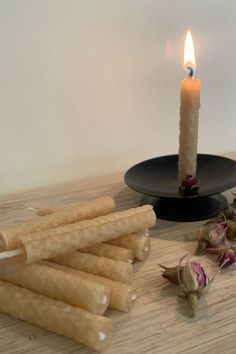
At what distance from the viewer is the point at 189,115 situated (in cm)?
74

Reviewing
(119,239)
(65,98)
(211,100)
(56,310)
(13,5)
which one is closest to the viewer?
(56,310)

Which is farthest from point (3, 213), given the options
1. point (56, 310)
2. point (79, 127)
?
point (56, 310)

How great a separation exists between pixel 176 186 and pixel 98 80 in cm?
28

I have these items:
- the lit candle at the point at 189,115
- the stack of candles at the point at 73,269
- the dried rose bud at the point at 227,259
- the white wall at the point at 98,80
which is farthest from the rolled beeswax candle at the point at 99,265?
the white wall at the point at 98,80

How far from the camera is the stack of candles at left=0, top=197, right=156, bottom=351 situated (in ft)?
1.66

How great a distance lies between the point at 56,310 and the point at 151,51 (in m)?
0.62

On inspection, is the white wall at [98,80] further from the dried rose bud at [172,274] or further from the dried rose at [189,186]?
the dried rose bud at [172,274]

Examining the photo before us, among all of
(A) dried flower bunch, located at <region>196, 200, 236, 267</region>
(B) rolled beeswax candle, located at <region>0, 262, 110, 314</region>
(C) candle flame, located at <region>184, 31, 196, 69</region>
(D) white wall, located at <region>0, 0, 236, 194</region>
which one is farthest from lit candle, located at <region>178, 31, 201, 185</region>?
(B) rolled beeswax candle, located at <region>0, 262, 110, 314</region>

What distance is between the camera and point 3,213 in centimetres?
82

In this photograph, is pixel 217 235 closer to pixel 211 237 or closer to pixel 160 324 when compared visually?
pixel 211 237

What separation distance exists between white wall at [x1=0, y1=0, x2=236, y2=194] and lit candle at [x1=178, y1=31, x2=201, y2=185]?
8.2 inches

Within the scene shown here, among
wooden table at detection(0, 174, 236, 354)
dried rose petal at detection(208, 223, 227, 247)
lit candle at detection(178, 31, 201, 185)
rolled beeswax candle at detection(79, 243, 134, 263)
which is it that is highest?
lit candle at detection(178, 31, 201, 185)

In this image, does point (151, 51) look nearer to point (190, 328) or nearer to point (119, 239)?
point (119, 239)

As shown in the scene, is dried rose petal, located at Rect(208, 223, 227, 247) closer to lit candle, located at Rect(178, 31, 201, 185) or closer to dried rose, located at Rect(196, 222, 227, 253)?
dried rose, located at Rect(196, 222, 227, 253)
